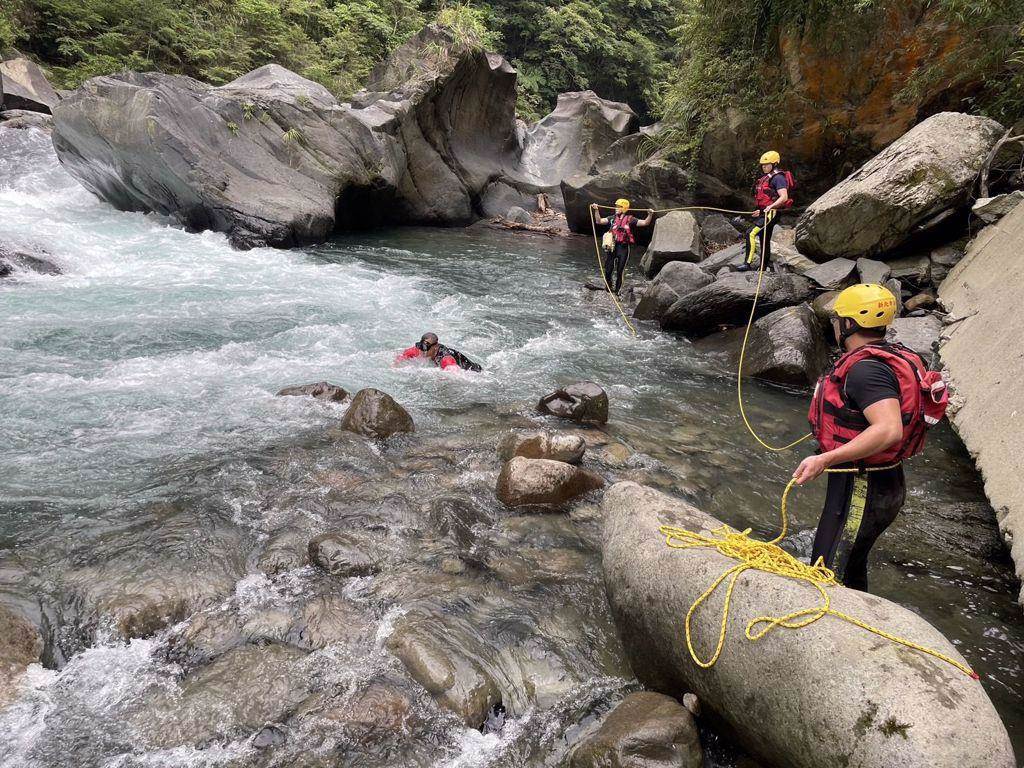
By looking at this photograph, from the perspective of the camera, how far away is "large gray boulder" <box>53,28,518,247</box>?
1368 centimetres

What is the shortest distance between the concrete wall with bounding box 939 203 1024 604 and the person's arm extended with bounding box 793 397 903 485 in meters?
1.69

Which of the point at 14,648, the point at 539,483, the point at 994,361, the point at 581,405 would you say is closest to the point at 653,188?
the point at 581,405

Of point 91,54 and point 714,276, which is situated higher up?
point 91,54

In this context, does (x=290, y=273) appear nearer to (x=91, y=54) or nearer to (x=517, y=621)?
(x=517, y=621)

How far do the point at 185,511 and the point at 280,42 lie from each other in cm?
2314

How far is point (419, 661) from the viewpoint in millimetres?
3578

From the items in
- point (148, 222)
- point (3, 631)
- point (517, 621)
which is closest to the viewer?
point (3, 631)

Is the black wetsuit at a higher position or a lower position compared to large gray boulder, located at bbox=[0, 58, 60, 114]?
lower

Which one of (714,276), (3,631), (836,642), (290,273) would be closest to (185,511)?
(3,631)

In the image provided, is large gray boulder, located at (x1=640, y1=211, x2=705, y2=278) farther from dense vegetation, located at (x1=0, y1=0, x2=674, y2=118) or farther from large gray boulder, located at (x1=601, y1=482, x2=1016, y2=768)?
large gray boulder, located at (x1=601, y1=482, x2=1016, y2=768)

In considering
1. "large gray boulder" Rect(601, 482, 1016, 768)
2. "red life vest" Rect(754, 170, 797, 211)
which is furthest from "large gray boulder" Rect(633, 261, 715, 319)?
"large gray boulder" Rect(601, 482, 1016, 768)

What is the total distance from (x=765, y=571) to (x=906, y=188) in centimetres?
946

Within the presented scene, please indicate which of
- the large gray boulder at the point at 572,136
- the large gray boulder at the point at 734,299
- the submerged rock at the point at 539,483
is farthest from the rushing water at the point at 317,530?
the large gray boulder at the point at 572,136

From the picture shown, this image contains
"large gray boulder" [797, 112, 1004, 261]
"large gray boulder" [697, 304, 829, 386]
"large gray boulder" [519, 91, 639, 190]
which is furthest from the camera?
"large gray boulder" [519, 91, 639, 190]
